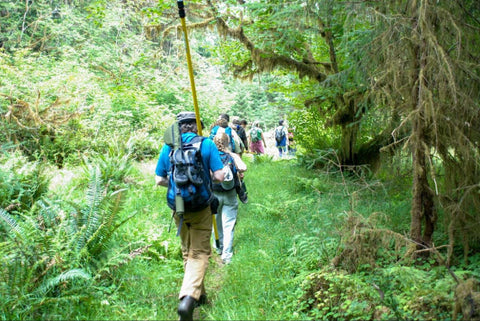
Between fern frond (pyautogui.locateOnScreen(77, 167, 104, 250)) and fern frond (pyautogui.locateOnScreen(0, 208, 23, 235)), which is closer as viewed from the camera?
fern frond (pyautogui.locateOnScreen(0, 208, 23, 235))

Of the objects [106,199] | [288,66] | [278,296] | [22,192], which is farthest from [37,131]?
[278,296]

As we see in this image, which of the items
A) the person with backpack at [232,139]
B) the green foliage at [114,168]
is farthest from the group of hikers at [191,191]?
the green foliage at [114,168]

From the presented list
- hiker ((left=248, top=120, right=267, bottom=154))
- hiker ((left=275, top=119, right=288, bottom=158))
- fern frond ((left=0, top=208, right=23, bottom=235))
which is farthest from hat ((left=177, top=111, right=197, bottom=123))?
hiker ((left=275, top=119, right=288, bottom=158))

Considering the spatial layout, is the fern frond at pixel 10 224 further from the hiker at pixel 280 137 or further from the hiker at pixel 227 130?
the hiker at pixel 280 137

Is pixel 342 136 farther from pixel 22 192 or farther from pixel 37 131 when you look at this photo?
pixel 37 131

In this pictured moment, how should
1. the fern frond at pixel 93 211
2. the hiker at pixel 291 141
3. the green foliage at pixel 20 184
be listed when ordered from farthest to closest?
the hiker at pixel 291 141, the green foliage at pixel 20 184, the fern frond at pixel 93 211

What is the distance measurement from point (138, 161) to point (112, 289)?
8774 mm

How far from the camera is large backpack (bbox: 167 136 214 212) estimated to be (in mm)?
3652

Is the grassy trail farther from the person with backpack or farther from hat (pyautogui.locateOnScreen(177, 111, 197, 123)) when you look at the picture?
hat (pyautogui.locateOnScreen(177, 111, 197, 123))

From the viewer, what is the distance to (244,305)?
3895 mm

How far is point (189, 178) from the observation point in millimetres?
3637

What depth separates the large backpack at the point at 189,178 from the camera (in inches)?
144

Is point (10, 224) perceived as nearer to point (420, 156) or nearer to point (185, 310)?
point (185, 310)

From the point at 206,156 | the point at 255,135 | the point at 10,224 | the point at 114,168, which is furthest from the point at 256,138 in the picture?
the point at 10,224
